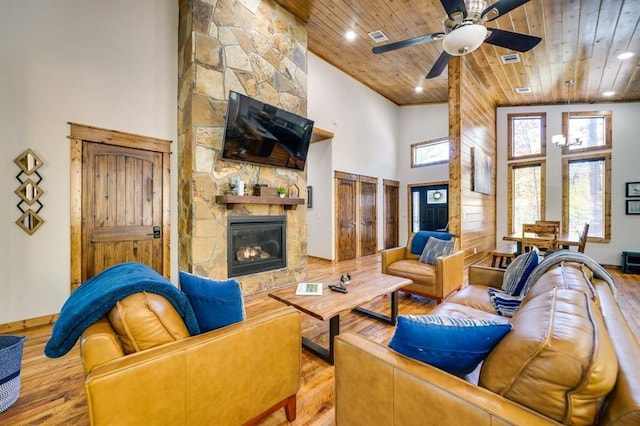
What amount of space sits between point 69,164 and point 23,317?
5.25ft

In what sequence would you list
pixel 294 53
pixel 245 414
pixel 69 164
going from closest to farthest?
1. pixel 245 414
2. pixel 69 164
3. pixel 294 53

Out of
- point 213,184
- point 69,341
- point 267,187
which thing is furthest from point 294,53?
point 69,341

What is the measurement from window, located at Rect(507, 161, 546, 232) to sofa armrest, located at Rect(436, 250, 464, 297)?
13.8 feet

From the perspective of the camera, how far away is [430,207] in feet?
23.9

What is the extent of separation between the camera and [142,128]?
3.35 meters

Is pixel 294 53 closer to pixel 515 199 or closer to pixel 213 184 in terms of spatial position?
pixel 213 184

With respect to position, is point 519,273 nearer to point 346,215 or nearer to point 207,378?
point 207,378

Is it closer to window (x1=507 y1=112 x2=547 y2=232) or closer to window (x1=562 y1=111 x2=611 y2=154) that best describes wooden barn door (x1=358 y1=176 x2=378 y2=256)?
window (x1=507 y1=112 x2=547 y2=232)

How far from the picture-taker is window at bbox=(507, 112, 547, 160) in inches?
244

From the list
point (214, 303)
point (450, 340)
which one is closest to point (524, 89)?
point (450, 340)

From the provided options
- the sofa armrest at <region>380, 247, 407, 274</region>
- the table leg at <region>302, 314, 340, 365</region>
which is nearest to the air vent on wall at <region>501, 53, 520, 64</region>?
the sofa armrest at <region>380, 247, 407, 274</region>

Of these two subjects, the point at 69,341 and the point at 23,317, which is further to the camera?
the point at 23,317

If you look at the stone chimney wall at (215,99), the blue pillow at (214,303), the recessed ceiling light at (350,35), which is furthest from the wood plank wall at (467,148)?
the blue pillow at (214,303)

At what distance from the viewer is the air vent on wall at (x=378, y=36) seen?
424 centimetres
